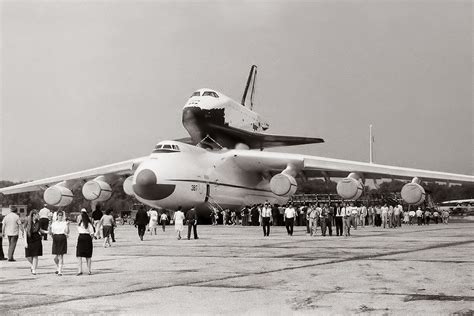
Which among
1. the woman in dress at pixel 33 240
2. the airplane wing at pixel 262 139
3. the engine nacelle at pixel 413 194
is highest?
the airplane wing at pixel 262 139

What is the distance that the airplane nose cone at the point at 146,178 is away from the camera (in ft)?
118

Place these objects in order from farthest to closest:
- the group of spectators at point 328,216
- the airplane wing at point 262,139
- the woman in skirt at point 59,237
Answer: the airplane wing at point 262,139
the group of spectators at point 328,216
the woman in skirt at point 59,237

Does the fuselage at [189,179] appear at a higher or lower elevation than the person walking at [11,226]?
higher

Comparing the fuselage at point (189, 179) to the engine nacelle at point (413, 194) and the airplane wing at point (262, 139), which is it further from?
the engine nacelle at point (413, 194)

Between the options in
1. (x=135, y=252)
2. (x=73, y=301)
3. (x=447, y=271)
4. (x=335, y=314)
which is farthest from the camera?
(x=135, y=252)

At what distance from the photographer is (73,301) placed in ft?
29.3

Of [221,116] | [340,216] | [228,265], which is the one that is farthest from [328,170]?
[228,265]

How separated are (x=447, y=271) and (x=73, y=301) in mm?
6586

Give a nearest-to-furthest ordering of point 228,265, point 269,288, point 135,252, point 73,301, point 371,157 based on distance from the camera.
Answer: point 73,301 → point 269,288 → point 228,265 → point 135,252 → point 371,157

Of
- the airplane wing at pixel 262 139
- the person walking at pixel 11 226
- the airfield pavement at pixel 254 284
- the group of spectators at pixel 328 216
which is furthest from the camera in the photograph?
the airplane wing at pixel 262 139

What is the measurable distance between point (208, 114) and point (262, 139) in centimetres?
710

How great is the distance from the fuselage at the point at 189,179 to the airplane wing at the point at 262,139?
273 centimetres

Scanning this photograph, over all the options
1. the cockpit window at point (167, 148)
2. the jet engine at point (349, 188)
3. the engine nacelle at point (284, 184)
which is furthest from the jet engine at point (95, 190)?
the jet engine at point (349, 188)

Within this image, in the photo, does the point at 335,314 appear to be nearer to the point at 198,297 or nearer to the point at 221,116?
the point at 198,297
